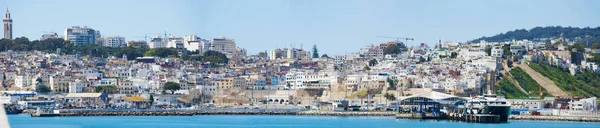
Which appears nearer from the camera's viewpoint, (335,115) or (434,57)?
(335,115)

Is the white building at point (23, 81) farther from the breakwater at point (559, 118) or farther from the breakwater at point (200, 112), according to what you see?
the breakwater at point (559, 118)

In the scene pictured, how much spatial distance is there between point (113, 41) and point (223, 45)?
6.14 meters

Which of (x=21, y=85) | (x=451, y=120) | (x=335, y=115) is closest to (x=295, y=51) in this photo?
(x=21, y=85)

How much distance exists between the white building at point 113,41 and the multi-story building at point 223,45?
16.0 ft

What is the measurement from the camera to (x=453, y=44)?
2192 inches

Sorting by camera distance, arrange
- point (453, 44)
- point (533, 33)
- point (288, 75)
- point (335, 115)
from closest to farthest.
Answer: point (335, 115) < point (288, 75) < point (453, 44) < point (533, 33)

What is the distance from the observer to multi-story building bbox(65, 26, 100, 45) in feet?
185

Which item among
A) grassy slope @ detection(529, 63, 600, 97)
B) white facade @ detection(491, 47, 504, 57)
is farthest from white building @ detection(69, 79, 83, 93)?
grassy slope @ detection(529, 63, 600, 97)

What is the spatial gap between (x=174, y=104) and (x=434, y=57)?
16497 millimetres

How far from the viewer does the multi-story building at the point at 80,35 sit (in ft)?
185

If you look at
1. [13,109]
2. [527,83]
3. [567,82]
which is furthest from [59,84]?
[567,82]

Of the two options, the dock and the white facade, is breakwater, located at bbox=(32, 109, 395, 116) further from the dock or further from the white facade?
the white facade

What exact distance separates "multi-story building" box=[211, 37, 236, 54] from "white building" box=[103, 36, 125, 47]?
488 centimetres

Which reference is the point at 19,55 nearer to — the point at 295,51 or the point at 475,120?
the point at 295,51
